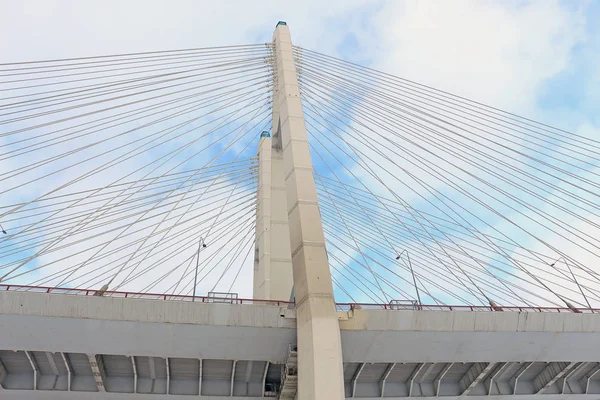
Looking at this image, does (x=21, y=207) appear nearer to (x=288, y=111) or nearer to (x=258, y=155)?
(x=288, y=111)

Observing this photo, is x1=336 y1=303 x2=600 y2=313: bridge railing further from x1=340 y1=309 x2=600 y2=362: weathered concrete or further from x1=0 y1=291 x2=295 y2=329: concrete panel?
x1=0 y1=291 x2=295 y2=329: concrete panel

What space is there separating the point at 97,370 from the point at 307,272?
887 centimetres

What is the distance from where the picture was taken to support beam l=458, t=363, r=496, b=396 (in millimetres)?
20516

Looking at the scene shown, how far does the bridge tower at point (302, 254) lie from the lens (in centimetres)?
1356

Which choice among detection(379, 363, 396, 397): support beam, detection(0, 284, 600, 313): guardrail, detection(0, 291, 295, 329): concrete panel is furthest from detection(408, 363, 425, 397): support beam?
detection(0, 291, 295, 329): concrete panel

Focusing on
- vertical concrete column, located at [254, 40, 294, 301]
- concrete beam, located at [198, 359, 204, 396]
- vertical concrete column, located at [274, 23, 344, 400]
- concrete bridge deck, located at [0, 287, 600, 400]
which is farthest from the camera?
vertical concrete column, located at [254, 40, 294, 301]

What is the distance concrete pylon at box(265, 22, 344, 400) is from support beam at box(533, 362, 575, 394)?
12.5 meters

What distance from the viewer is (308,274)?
50.5ft

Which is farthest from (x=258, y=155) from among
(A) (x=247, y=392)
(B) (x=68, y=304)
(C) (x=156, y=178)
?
(B) (x=68, y=304)

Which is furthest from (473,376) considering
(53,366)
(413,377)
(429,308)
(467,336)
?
(53,366)

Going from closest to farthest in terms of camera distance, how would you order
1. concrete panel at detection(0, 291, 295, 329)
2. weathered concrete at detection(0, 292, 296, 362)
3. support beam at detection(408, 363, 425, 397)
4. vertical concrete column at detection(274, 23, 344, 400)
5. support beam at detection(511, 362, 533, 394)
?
vertical concrete column at detection(274, 23, 344, 400) → concrete panel at detection(0, 291, 295, 329) → weathered concrete at detection(0, 292, 296, 362) → support beam at detection(408, 363, 425, 397) → support beam at detection(511, 362, 533, 394)

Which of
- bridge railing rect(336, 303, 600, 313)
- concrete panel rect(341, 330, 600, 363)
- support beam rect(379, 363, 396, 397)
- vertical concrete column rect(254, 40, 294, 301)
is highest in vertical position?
vertical concrete column rect(254, 40, 294, 301)

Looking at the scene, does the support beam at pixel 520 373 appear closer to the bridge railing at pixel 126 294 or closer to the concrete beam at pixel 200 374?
the bridge railing at pixel 126 294

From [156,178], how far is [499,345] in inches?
575
